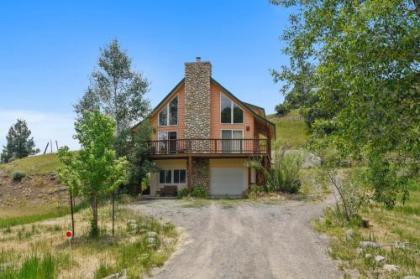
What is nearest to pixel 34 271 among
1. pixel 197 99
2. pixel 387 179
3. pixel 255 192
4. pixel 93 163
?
pixel 93 163

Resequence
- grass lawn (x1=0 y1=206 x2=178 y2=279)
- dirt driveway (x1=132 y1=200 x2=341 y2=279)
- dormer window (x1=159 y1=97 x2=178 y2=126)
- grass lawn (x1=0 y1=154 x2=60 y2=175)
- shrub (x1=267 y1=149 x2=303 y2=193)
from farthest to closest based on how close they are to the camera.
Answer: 1. grass lawn (x1=0 y1=154 x2=60 y2=175)
2. dormer window (x1=159 y1=97 x2=178 y2=126)
3. shrub (x1=267 y1=149 x2=303 y2=193)
4. dirt driveway (x1=132 y1=200 x2=341 y2=279)
5. grass lawn (x1=0 y1=206 x2=178 y2=279)

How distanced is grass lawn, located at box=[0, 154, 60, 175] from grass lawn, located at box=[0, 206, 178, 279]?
27.7 meters

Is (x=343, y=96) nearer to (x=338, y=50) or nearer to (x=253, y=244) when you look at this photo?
(x=338, y=50)

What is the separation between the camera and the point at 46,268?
9.60 metres

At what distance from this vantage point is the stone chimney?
1179 inches

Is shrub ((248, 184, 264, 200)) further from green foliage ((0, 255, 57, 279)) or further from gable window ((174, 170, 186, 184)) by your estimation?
green foliage ((0, 255, 57, 279))

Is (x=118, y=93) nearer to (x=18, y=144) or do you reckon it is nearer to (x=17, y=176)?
(x=17, y=176)

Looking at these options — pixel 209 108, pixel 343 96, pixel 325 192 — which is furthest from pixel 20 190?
pixel 343 96

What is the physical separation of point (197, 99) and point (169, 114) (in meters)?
2.50

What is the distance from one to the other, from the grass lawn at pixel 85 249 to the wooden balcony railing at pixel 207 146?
10.9 metres

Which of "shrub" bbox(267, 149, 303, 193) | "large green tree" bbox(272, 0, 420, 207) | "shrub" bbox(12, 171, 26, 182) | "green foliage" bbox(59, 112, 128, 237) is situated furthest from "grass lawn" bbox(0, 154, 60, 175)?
"large green tree" bbox(272, 0, 420, 207)

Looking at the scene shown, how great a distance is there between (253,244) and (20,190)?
34.1 meters

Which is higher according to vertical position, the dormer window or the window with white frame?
the dormer window

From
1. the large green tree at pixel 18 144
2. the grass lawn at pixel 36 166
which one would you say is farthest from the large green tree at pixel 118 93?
the large green tree at pixel 18 144
